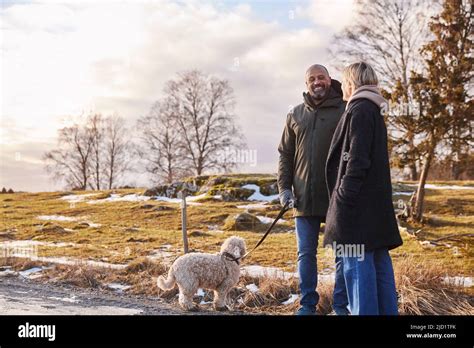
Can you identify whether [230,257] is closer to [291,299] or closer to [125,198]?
[291,299]

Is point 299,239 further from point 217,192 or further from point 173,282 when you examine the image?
point 217,192

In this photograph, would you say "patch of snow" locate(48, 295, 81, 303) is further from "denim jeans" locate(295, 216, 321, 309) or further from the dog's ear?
"denim jeans" locate(295, 216, 321, 309)

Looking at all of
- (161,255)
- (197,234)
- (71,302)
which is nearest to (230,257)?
(71,302)

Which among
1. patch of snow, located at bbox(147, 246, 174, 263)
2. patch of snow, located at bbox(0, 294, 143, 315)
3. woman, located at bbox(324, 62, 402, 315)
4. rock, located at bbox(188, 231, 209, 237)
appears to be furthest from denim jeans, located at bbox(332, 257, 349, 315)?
rock, located at bbox(188, 231, 209, 237)

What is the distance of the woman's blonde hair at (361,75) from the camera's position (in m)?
3.96

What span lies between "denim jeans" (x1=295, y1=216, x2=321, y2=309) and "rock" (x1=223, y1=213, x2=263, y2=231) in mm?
9004

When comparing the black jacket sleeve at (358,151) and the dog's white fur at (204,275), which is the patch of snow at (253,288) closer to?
the dog's white fur at (204,275)

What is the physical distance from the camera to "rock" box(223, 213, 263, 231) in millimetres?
14078

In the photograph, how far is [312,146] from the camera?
4.93 m

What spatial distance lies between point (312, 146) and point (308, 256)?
110 cm

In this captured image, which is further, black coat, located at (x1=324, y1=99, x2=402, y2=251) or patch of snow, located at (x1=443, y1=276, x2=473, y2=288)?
patch of snow, located at (x1=443, y1=276, x2=473, y2=288)
